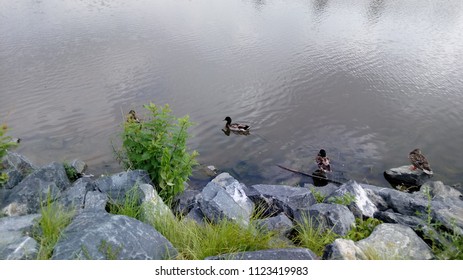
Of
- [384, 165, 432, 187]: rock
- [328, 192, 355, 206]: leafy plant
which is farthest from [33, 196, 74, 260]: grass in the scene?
[384, 165, 432, 187]: rock

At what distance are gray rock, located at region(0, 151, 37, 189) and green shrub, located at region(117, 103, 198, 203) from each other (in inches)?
97.9

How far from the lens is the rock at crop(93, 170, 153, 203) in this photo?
6.66 meters

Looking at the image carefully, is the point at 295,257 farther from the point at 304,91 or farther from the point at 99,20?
the point at 99,20

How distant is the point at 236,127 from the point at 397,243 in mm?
9857

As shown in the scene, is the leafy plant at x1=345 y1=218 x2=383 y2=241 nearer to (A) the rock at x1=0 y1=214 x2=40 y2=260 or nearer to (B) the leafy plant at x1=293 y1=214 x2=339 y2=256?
(B) the leafy plant at x1=293 y1=214 x2=339 y2=256

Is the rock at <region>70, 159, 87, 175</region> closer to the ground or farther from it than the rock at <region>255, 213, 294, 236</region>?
closer to the ground

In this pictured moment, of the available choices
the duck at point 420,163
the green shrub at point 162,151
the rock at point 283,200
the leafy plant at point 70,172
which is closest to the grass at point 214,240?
the green shrub at point 162,151

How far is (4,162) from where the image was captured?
7.65 meters

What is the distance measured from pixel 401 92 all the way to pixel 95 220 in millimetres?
18237

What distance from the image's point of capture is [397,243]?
5434 mm

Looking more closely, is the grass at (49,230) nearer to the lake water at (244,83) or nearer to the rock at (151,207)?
the rock at (151,207)

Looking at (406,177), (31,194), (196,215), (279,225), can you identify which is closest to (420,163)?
(406,177)

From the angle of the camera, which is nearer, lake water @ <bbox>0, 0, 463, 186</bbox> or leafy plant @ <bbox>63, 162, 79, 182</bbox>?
leafy plant @ <bbox>63, 162, 79, 182</bbox>

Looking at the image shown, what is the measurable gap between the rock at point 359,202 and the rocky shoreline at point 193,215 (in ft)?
0.06
